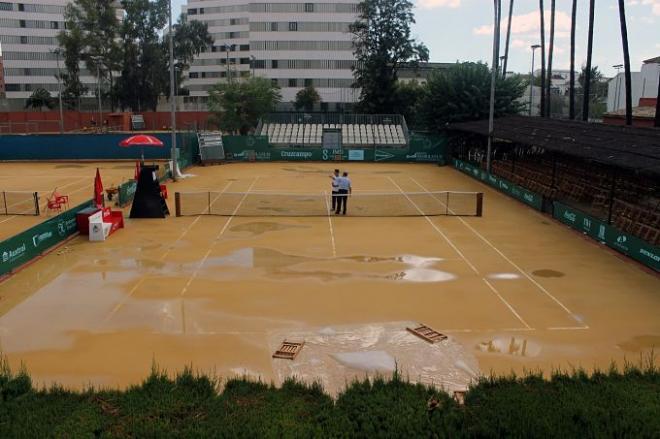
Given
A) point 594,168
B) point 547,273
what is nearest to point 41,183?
point 547,273

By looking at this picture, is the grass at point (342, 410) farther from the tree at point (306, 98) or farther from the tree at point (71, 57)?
the tree at point (306, 98)

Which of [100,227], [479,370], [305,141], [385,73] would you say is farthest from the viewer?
[385,73]

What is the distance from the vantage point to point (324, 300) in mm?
14492

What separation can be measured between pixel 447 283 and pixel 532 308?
251 cm

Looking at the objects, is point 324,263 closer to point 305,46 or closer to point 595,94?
point 305,46

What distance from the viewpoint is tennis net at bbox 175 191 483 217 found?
83.0 ft

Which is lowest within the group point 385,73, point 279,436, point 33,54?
point 279,436

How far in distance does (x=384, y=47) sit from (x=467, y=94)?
1785cm

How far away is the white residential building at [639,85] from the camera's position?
70.4m

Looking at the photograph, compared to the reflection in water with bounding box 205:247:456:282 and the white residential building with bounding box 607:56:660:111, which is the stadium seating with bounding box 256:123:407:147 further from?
the reflection in water with bounding box 205:247:456:282

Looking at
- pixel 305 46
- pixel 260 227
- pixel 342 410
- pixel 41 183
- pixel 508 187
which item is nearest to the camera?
pixel 342 410

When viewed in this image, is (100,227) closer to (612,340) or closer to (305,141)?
(612,340)

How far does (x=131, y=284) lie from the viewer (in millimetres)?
15711

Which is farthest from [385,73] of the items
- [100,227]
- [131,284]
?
[131,284]
